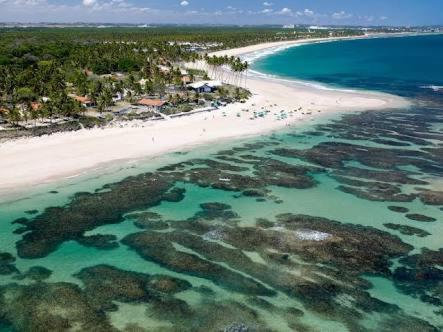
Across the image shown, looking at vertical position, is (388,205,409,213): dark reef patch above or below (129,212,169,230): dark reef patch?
above

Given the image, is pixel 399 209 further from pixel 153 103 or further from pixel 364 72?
pixel 364 72

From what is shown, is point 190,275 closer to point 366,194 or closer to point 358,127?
point 366,194

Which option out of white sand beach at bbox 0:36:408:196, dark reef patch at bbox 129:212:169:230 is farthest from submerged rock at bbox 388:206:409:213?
white sand beach at bbox 0:36:408:196

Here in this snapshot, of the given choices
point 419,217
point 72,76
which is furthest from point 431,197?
point 72,76

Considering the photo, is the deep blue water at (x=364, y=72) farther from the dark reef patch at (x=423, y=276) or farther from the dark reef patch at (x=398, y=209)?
the dark reef patch at (x=423, y=276)

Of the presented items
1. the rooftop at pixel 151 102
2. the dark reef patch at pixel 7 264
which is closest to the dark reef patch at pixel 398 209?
the dark reef patch at pixel 7 264

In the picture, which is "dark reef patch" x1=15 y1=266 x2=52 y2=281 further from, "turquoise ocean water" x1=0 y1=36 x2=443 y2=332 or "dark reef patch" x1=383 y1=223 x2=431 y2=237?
"dark reef patch" x1=383 y1=223 x2=431 y2=237
